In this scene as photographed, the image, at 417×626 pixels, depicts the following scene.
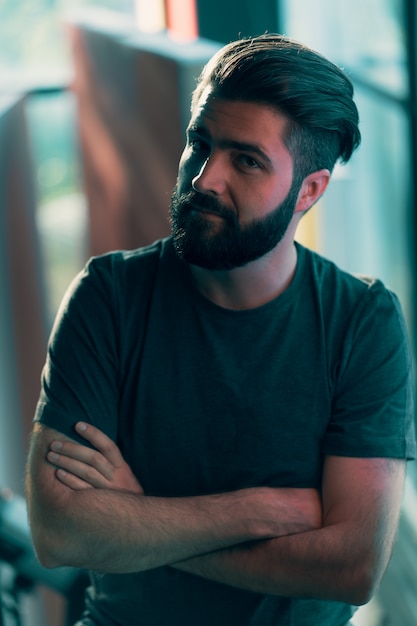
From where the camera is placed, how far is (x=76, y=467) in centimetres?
142

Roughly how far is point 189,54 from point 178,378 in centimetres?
140

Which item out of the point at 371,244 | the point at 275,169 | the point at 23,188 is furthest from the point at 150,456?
the point at 23,188

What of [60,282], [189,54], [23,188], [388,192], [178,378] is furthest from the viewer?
[60,282]

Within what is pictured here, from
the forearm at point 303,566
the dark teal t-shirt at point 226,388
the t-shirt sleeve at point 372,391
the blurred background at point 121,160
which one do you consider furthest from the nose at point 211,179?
the blurred background at point 121,160

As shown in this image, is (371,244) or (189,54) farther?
(371,244)

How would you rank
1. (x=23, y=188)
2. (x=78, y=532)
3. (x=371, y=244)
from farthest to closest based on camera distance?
(x=23, y=188), (x=371, y=244), (x=78, y=532)

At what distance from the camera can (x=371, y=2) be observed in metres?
2.70

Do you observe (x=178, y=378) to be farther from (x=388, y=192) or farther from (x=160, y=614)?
(x=388, y=192)

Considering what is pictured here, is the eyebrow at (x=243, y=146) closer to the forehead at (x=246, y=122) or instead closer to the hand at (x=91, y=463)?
the forehead at (x=246, y=122)

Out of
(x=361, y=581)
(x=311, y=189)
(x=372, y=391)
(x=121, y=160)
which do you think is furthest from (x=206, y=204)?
(x=121, y=160)

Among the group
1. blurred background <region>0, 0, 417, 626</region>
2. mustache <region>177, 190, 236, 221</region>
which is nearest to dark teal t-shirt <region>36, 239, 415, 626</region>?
mustache <region>177, 190, 236, 221</region>

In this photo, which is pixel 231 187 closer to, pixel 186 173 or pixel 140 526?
pixel 186 173

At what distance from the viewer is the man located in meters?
1.40

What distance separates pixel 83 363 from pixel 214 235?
328mm
